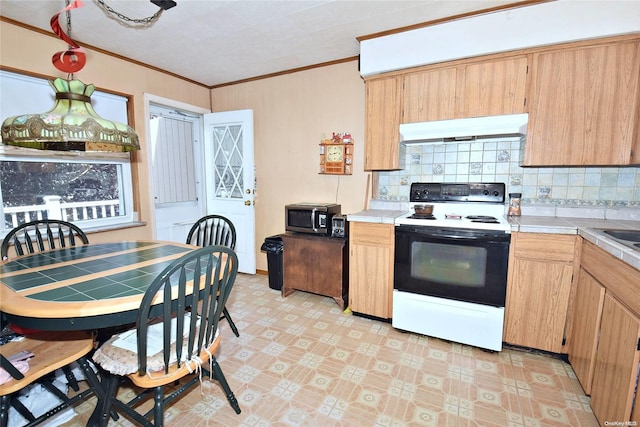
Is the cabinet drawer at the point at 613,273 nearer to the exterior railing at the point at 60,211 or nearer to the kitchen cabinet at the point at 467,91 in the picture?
the kitchen cabinet at the point at 467,91

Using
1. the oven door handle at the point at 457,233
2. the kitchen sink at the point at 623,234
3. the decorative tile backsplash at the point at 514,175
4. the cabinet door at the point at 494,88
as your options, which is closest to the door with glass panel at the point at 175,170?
the decorative tile backsplash at the point at 514,175

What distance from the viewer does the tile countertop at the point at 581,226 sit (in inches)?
59.9

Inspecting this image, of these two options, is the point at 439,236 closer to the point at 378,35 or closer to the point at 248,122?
the point at 378,35

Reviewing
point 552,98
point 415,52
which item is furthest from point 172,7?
point 552,98

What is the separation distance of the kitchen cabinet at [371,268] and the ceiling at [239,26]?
1605 millimetres

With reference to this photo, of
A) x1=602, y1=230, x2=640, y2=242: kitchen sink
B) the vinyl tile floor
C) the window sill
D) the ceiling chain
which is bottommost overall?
the vinyl tile floor

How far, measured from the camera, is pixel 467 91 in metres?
A: 2.36

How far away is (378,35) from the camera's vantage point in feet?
8.44

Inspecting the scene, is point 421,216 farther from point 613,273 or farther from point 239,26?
point 239,26

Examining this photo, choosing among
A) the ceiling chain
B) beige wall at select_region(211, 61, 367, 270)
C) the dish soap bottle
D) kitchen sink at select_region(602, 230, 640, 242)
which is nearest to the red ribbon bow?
Result: the ceiling chain

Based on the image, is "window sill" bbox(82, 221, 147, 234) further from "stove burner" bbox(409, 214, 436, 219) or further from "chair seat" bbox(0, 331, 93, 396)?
"stove burner" bbox(409, 214, 436, 219)

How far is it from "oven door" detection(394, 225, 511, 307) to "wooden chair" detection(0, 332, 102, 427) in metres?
2.03

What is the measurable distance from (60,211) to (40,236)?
2.32 ft

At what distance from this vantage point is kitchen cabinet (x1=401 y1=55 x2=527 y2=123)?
222 centimetres
